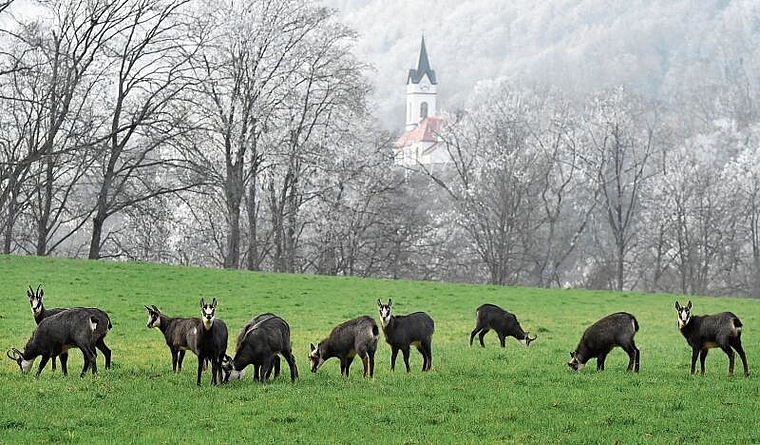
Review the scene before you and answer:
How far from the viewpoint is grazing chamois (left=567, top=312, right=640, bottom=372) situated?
52.3ft

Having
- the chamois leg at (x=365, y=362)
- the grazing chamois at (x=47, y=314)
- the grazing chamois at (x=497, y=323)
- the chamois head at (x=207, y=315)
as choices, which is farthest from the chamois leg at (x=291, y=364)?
the grazing chamois at (x=497, y=323)

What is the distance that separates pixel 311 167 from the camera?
4706 cm

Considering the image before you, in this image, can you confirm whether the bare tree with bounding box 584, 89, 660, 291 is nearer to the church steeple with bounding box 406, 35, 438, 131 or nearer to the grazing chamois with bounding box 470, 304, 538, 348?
the grazing chamois with bounding box 470, 304, 538, 348

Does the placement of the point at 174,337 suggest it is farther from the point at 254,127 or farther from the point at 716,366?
the point at 254,127

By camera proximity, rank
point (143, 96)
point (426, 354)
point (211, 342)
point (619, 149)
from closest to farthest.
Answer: point (211, 342) < point (426, 354) < point (143, 96) < point (619, 149)

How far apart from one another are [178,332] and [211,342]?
1.74 m

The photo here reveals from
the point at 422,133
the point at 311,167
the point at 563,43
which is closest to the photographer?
the point at 311,167

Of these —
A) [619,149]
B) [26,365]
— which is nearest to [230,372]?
[26,365]

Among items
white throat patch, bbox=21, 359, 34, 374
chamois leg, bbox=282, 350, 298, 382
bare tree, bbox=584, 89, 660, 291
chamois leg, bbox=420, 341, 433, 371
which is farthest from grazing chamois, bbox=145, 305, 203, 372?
bare tree, bbox=584, 89, 660, 291

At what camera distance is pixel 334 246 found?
52625 millimetres

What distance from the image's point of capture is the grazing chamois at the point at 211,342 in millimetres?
13836

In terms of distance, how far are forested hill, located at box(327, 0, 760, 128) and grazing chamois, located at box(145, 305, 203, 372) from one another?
70089mm

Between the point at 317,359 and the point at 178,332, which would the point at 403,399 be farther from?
→ the point at 178,332

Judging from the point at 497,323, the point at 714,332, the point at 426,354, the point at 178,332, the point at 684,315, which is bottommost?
the point at 426,354
